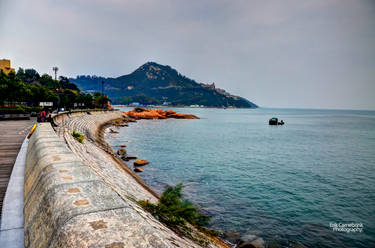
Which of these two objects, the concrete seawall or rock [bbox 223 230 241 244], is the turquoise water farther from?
the concrete seawall

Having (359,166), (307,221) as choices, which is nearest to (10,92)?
(307,221)

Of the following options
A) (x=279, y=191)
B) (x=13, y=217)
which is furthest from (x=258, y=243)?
(x=13, y=217)

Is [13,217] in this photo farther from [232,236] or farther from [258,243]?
[258,243]

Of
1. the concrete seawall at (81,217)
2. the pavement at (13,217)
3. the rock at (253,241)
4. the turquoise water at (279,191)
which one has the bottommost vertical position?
the turquoise water at (279,191)

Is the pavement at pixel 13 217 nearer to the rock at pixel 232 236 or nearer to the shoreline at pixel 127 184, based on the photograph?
the shoreline at pixel 127 184

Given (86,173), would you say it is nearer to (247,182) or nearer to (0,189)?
(0,189)

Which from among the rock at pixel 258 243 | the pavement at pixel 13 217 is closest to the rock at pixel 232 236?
the rock at pixel 258 243

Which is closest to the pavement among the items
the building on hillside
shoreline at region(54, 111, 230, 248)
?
shoreline at region(54, 111, 230, 248)

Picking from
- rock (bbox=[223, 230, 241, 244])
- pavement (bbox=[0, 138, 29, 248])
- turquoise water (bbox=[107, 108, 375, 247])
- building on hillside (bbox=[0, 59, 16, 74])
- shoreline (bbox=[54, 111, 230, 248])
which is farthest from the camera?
building on hillside (bbox=[0, 59, 16, 74])

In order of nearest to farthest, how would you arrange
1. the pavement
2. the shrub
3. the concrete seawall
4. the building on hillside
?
the concrete seawall, the pavement, the shrub, the building on hillside

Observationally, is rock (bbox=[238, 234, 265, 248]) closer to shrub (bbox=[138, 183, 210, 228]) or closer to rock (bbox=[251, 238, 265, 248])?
rock (bbox=[251, 238, 265, 248])

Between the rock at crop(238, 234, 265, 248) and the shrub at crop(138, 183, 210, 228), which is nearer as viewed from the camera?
the shrub at crop(138, 183, 210, 228)

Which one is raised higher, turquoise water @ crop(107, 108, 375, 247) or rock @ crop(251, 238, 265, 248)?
rock @ crop(251, 238, 265, 248)

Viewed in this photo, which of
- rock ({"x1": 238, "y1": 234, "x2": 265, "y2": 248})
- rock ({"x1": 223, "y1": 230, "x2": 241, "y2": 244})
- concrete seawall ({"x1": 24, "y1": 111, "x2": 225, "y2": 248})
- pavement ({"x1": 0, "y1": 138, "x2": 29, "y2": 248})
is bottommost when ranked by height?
rock ({"x1": 223, "y1": 230, "x2": 241, "y2": 244})
